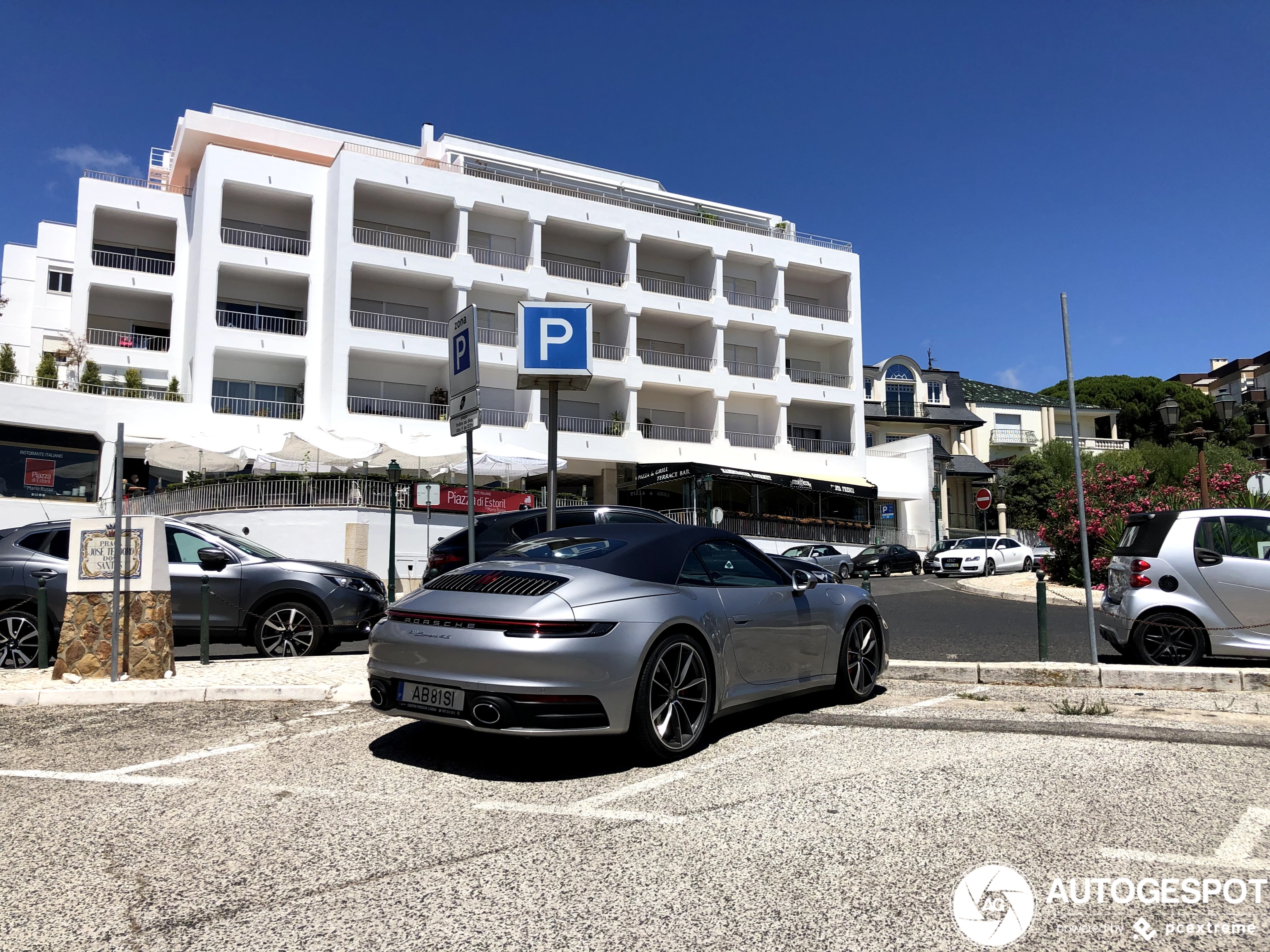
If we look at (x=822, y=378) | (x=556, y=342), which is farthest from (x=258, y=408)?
(x=556, y=342)

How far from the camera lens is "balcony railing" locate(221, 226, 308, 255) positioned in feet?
108

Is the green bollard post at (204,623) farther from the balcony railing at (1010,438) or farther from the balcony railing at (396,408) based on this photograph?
the balcony railing at (1010,438)

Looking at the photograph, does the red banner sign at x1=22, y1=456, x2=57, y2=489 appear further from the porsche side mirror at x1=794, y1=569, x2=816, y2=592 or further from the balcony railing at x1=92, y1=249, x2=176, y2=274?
the porsche side mirror at x1=794, y1=569, x2=816, y2=592

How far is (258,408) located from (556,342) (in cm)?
2605

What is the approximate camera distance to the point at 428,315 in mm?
36438

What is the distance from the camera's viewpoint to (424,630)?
16.2 feet

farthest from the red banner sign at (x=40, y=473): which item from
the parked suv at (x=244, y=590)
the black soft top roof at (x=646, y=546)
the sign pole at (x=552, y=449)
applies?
the black soft top roof at (x=646, y=546)

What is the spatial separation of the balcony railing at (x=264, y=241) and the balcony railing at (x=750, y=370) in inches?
720

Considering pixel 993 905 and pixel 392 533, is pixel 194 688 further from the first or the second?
pixel 392 533

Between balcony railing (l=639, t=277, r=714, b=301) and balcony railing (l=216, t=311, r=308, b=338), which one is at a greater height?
balcony railing (l=639, t=277, r=714, b=301)

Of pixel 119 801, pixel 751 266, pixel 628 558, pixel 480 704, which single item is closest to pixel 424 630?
pixel 480 704

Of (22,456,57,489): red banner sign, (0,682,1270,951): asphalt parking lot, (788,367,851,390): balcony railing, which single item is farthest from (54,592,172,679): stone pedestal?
(788,367,851,390): balcony railing

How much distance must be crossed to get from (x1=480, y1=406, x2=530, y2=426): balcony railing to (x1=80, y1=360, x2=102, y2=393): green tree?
12.8 metres

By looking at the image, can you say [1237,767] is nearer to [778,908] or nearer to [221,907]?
[778,908]
